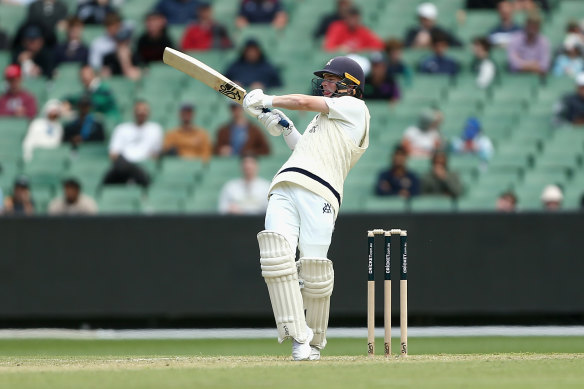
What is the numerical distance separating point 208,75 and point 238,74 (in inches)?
228

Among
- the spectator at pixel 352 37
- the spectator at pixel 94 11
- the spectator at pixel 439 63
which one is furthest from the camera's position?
the spectator at pixel 94 11

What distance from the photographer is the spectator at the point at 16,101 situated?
45.2 feet

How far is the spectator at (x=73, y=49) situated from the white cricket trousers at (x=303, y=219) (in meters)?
7.75

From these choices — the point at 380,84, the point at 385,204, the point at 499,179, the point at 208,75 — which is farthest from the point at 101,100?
the point at 208,75

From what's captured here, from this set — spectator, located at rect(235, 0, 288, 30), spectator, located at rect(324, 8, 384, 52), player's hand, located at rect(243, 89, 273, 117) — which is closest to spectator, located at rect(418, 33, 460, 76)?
spectator, located at rect(324, 8, 384, 52)

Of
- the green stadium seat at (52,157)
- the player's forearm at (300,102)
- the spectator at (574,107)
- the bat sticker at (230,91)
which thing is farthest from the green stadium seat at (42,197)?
the player's forearm at (300,102)

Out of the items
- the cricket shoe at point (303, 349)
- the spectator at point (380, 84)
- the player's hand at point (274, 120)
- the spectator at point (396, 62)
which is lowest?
the cricket shoe at point (303, 349)

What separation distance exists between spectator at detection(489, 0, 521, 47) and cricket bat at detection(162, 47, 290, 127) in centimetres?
686

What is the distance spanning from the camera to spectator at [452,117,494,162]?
1280 cm

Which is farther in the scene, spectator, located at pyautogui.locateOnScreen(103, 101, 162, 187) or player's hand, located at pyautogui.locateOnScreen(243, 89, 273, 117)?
spectator, located at pyautogui.locateOnScreen(103, 101, 162, 187)

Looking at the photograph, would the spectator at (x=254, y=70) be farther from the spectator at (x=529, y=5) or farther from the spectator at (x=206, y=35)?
the spectator at (x=529, y=5)

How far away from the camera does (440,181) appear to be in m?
12.1

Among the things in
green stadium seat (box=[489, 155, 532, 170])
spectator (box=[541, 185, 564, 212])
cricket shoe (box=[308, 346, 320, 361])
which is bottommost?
cricket shoe (box=[308, 346, 320, 361])

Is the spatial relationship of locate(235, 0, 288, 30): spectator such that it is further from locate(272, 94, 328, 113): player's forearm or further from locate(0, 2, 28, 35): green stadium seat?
locate(272, 94, 328, 113): player's forearm
